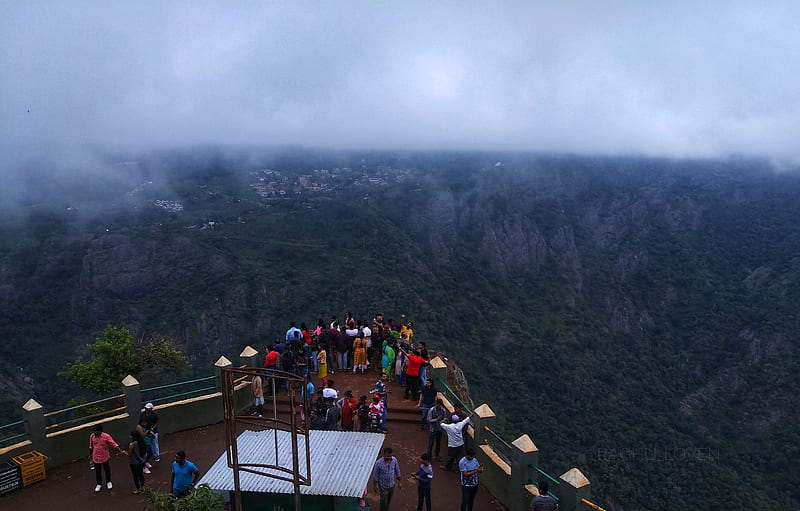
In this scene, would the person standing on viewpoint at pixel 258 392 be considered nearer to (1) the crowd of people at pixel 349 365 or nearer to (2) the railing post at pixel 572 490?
(1) the crowd of people at pixel 349 365

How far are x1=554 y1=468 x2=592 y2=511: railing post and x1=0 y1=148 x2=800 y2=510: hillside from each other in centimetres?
2703

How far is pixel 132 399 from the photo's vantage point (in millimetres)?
13758

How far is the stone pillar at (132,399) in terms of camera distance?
1369cm

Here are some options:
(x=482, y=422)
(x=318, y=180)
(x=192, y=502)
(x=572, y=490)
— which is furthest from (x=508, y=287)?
(x=192, y=502)

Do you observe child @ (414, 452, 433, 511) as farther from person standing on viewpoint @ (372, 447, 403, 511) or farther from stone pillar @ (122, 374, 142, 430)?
stone pillar @ (122, 374, 142, 430)

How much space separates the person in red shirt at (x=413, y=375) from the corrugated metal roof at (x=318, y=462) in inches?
167

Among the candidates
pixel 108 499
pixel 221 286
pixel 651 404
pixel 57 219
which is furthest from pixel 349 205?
pixel 108 499

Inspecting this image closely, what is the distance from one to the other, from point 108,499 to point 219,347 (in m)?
33.2

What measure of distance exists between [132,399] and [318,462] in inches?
255

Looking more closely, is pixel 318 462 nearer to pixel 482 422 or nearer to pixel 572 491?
pixel 482 422

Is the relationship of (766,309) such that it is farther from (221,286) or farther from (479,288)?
(221,286)

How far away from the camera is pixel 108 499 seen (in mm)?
11602

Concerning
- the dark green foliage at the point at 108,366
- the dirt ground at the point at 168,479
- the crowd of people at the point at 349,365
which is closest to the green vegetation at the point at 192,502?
the dirt ground at the point at 168,479

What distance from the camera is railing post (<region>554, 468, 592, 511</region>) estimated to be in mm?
9469
